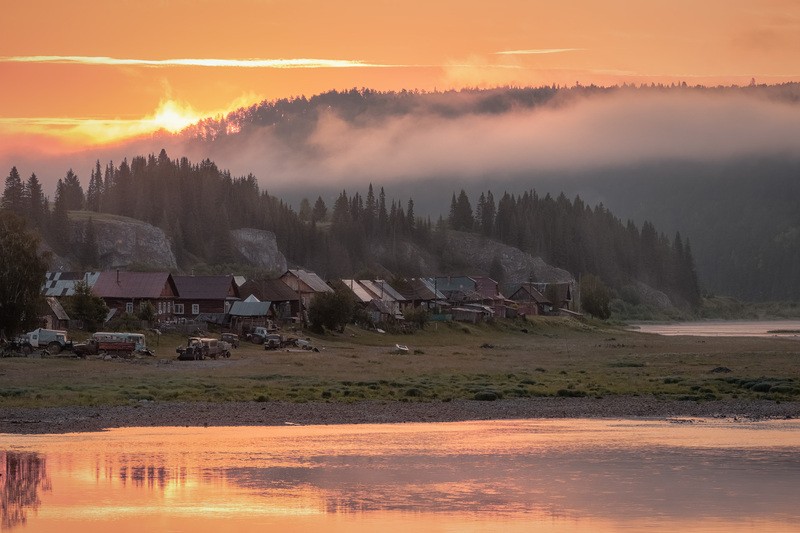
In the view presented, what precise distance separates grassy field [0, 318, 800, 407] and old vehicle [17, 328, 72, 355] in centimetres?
539

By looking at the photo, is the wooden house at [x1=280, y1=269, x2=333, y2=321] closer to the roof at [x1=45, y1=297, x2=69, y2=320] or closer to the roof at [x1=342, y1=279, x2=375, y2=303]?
the roof at [x1=342, y1=279, x2=375, y2=303]

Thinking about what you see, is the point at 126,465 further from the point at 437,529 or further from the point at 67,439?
the point at 437,529

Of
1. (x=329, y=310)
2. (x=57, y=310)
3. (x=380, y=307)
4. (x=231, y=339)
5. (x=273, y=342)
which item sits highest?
(x=57, y=310)

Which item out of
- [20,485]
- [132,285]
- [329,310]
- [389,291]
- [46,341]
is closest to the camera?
[20,485]

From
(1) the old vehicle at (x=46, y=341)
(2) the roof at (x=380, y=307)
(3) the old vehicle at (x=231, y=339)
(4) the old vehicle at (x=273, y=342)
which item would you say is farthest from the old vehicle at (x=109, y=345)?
(2) the roof at (x=380, y=307)

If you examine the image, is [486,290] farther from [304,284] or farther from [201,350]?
[201,350]

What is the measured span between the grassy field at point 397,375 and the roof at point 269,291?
22.6 m

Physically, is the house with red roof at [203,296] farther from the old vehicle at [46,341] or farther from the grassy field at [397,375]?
the old vehicle at [46,341]

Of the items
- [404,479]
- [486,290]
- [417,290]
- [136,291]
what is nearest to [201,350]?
[136,291]

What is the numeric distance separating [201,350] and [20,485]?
50795 millimetres

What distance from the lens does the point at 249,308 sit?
127875mm

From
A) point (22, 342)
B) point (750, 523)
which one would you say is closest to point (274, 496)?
point (750, 523)

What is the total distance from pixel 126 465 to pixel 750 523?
20102 mm

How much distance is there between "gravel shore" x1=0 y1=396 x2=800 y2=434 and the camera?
2090 inches
